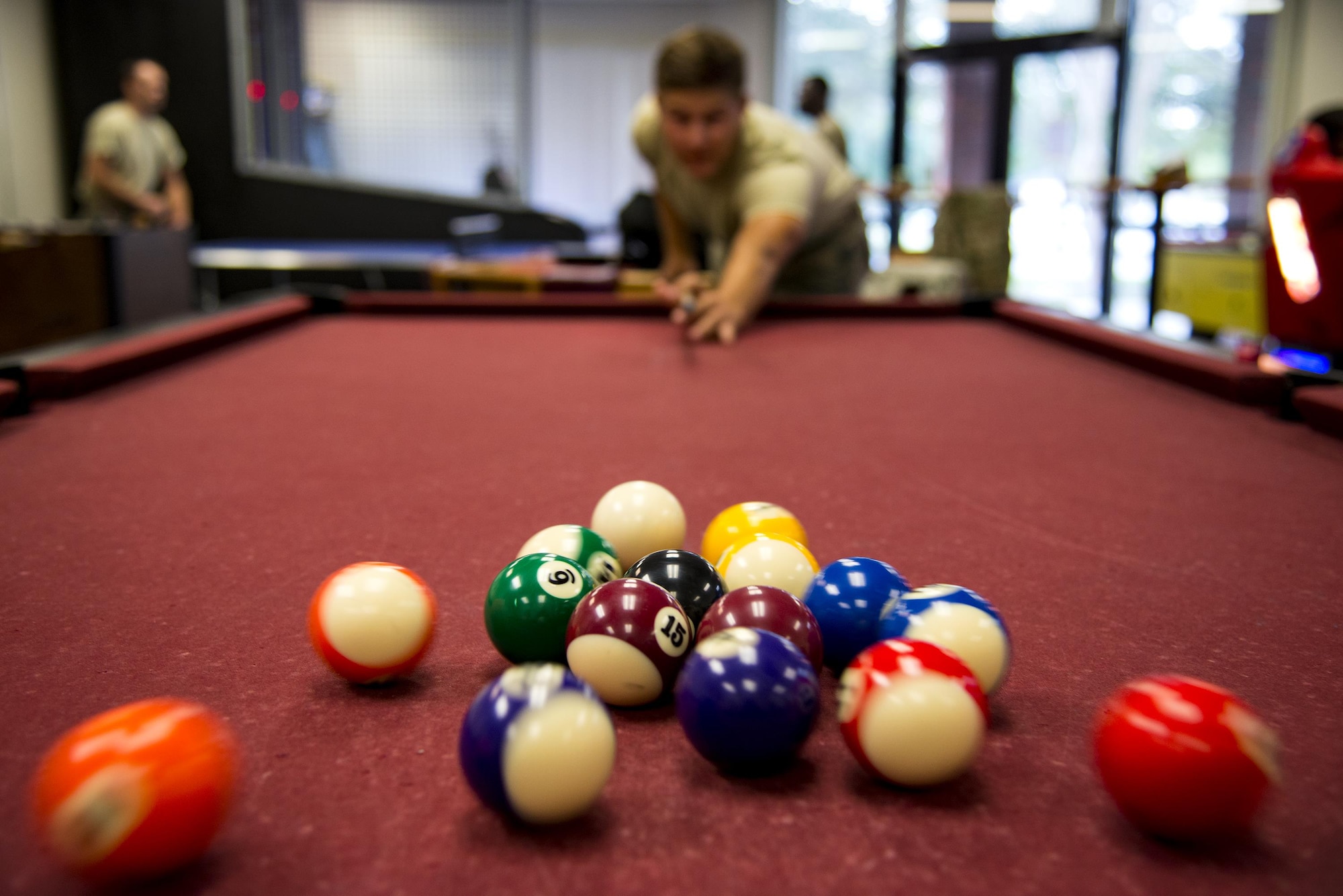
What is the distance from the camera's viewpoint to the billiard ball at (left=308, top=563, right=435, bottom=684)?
34.7 inches

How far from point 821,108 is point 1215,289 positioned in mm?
2618

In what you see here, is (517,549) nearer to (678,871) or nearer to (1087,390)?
(678,871)

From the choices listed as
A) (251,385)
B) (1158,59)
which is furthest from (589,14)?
(251,385)

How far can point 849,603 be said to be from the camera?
97 centimetres

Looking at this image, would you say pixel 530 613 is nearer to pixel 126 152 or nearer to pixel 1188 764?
pixel 1188 764

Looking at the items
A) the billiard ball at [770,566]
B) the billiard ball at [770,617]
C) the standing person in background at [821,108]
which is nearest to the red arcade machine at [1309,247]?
the standing person in background at [821,108]

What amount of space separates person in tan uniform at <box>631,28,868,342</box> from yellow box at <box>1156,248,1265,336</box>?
109 inches

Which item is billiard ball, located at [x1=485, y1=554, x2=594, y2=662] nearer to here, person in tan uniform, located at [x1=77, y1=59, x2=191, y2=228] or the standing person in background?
the standing person in background

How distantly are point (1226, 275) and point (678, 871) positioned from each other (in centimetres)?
650

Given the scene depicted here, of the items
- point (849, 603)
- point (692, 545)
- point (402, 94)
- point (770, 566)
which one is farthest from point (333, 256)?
point (849, 603)

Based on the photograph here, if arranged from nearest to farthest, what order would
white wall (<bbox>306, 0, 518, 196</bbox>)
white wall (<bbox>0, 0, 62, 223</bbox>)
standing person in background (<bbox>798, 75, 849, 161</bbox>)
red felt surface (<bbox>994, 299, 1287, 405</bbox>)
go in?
red felt surface (<bbox>994, 299, 1287, 405</bbox>)
standing person in background (<bbox>798, 75, 849, 161</bbox>)
white wall (<bbox>0, 0, 62, 223</bbox>)
white wall (<bbox>306, 0, 518, 196</bbox>)

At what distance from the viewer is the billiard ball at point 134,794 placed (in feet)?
1.98

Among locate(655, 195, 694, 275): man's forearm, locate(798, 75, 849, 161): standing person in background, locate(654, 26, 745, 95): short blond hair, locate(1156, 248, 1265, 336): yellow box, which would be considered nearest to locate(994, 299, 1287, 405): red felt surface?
locate(654, 26, 745, 95): short blond hair

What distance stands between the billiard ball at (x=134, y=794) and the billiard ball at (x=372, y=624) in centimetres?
21
